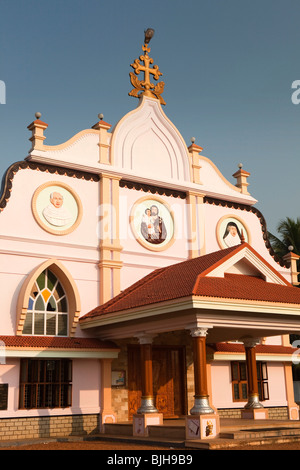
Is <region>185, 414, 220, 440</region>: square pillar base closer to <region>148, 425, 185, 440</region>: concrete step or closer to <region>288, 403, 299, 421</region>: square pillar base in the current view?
<region>148, 425, 185, 440</region>: concrete step

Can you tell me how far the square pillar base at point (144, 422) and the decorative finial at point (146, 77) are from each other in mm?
12618

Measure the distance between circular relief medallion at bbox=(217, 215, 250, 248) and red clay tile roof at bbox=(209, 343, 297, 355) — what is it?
4147 mm

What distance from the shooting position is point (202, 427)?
14.1 metres

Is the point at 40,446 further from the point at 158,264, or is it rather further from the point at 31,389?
the point at 158,264

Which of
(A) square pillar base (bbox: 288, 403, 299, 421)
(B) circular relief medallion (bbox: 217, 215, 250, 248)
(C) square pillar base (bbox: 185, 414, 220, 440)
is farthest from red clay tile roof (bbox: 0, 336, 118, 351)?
(A) square pillar base (bbox: 288, 403, 299, 421)

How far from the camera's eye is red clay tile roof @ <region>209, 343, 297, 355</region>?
66.9 ft

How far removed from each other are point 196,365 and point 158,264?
675 cm

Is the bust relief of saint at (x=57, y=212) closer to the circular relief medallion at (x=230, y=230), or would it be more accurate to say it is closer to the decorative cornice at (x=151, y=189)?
the decorative cornice at (x=151, y=189)

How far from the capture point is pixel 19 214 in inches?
720

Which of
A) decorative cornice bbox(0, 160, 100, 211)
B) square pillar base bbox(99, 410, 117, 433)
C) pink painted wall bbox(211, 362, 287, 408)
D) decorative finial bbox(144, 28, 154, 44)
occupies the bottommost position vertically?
square pillar base bbox(99, 410, 117, 433)

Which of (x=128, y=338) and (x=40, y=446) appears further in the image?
(x=128, y=338)

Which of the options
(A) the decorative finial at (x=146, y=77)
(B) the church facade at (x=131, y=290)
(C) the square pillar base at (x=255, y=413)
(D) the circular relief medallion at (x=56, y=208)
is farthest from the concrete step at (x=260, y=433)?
(A) the decorative finial at (x=146, y=77)

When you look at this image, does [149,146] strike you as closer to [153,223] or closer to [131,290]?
[153,223]
